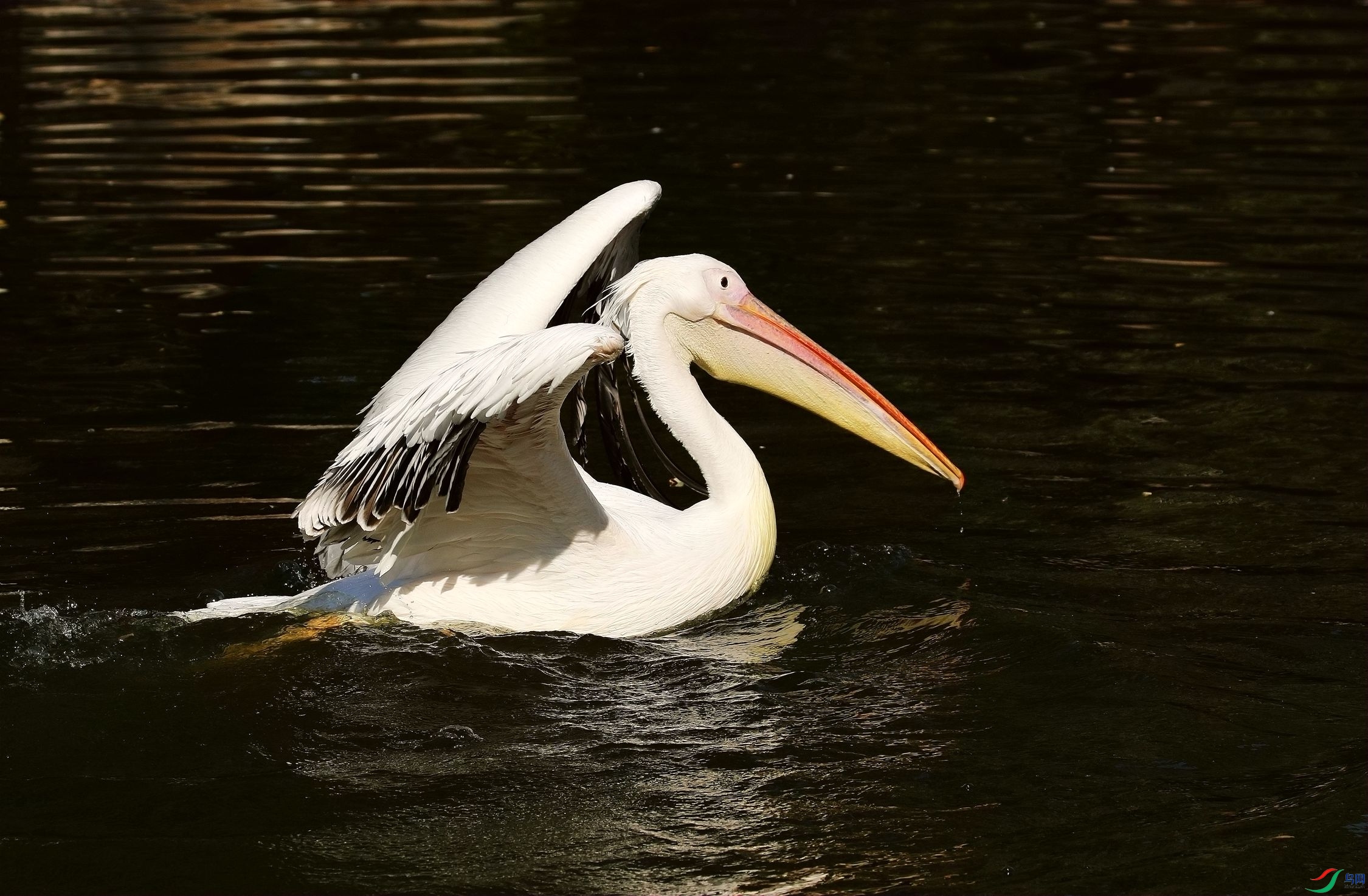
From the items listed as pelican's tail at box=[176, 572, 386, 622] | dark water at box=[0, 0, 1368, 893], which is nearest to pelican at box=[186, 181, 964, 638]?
pelican's tail at box=[176, 572, 386, 622]

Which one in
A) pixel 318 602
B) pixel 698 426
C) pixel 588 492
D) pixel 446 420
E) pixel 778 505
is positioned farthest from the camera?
pixel 778 505

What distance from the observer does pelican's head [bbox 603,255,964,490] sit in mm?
4969

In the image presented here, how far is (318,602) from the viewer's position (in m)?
4.82

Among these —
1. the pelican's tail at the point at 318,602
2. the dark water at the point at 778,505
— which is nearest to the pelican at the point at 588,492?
the pelican's tail at the point at 318,602

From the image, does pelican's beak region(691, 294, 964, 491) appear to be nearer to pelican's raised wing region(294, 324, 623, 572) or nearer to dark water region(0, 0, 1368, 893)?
dark water region(0, 0, 1368, 893)

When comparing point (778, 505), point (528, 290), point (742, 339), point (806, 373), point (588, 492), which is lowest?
point (778, 505)

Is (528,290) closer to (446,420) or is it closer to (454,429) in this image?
(454,429)

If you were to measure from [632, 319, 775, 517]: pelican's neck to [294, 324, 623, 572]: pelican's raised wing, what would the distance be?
1.93 feet

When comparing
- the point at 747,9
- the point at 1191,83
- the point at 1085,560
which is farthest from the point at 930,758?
the point at 747,9

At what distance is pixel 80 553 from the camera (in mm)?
5340

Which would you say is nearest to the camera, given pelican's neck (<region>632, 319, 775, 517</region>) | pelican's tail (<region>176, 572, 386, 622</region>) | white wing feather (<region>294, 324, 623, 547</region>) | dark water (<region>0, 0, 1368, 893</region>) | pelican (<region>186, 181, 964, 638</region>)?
dark water (<region>0, 0, 1368, 893</region>)

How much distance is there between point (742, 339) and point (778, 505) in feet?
3.46

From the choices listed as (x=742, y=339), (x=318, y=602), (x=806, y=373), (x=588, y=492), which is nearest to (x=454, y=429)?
(x=588, y=492)

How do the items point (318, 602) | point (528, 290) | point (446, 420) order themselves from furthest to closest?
point (528, 290), point (318, 602), point (446, 420)
